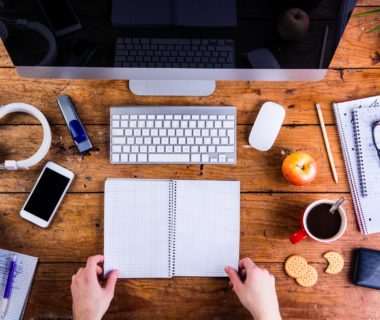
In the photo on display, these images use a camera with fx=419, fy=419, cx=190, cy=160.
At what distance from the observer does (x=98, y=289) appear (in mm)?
859

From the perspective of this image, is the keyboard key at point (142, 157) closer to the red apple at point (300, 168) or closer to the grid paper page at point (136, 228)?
the grid paper page at point (136, 228)

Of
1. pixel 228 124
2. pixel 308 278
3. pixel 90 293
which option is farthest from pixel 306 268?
pixel 90 293

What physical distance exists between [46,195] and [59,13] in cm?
38

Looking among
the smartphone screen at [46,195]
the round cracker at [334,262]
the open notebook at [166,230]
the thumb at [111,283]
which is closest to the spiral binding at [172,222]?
the open notebook at [166,230]

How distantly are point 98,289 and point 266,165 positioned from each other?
0.44 metres

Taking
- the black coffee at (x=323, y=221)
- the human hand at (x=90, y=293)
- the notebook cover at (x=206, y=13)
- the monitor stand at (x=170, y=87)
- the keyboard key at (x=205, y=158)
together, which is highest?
the monitor stand at (x=170, y=87)

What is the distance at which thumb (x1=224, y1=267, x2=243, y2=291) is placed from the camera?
87 cm

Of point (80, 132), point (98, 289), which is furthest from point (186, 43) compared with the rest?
point (98, 289)

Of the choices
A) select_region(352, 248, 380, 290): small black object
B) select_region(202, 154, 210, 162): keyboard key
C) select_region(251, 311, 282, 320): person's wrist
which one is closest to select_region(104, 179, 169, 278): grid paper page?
select_region(202, 154, 210, 162): keyboard key

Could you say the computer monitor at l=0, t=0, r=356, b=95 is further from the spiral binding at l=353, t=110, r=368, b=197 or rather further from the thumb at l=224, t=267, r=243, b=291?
the thumb at l=224, t=267, r=243, b=291

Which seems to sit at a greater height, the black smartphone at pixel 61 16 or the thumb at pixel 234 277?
the black smartphone at pixel 61 16

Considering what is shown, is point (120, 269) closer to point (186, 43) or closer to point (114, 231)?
point (114, 231)

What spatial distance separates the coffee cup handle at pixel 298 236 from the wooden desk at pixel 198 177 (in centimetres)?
3

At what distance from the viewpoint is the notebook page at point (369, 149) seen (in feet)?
3.01
